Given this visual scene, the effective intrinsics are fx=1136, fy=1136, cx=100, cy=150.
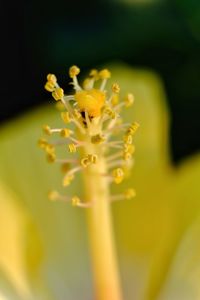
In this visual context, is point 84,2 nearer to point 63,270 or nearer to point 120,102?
point 120,102

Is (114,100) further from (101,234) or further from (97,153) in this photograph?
(101,234)

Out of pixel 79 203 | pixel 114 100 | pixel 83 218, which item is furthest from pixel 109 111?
pixel 83 218

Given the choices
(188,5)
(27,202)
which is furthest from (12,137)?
(188,5)

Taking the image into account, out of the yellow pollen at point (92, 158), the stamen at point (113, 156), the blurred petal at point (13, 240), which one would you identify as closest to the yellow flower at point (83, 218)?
the blurred petal at point (13, 240)

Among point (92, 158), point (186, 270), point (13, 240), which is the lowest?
point (186, 270)

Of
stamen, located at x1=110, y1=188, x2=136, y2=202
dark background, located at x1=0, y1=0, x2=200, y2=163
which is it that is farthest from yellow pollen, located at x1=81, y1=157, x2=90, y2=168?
dark background, located at x1=0, y1=0, x2=200, y2=163

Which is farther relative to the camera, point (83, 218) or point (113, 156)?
point (83, 218)
